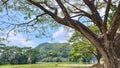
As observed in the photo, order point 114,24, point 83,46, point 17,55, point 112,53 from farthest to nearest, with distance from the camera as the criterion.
Result: 1. point 17,55
2. point 83,46
3. point 112,53
4. point 114,24

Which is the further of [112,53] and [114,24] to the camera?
[112,53]

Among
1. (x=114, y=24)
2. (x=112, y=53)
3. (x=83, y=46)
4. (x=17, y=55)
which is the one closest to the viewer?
(x=114, y=24)

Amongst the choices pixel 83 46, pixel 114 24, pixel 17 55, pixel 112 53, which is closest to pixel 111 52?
pixel 112 53

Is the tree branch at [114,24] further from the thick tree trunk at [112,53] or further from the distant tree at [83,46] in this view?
the distant tree at [83,46]

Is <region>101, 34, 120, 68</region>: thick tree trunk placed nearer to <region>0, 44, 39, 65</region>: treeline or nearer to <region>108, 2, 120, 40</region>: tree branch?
<region>108, 2, 120, 40</region>: tree branch

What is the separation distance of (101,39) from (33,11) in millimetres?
3380

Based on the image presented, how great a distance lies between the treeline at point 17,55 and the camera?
98.0 meters

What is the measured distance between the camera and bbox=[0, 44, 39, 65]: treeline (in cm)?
9800

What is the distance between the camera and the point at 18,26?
1330cm

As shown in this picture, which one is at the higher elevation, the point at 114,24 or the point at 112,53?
the point at 114,24

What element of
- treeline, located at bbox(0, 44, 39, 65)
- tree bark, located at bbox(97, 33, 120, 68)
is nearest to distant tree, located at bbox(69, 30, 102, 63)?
tree bark, located at bbox(97, 33, 120, 68)

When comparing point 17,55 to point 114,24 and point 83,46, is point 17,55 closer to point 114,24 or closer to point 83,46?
point 83,46

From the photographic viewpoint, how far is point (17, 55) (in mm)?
98000

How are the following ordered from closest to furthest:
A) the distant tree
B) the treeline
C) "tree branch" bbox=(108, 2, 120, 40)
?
"tree branch" bbox=(108, 2, 120, 40) < the distant tree < the treeline
